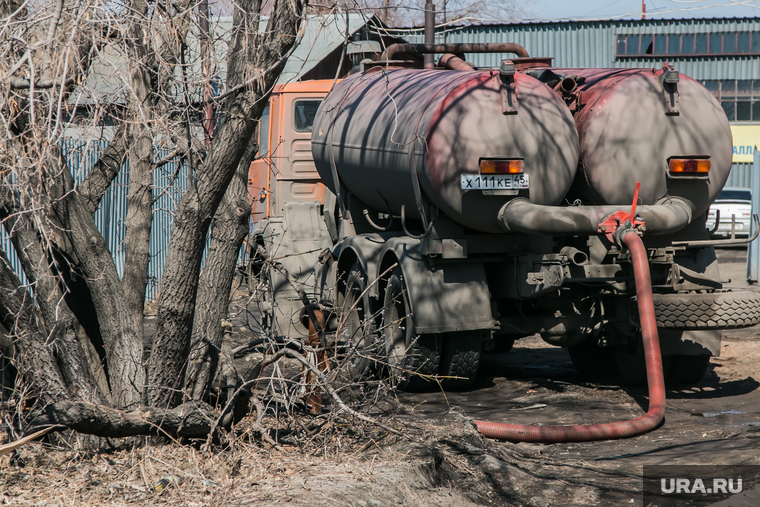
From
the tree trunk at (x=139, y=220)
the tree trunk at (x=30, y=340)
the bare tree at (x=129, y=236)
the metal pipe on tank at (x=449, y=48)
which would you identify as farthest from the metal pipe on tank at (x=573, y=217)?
the tree trunk at (x=30, y=340)

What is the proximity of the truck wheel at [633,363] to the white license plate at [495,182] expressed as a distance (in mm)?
1907

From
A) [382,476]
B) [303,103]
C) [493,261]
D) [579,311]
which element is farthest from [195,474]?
[303,103]

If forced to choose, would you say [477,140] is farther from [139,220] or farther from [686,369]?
[686,369]

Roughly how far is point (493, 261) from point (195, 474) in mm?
3210

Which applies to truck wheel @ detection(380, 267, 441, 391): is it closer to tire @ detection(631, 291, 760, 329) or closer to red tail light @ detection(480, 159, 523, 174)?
red tail light @ detection(480, 159, 523, 174)

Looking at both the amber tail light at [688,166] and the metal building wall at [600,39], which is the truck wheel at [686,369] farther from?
the metal building wall at [600,39]

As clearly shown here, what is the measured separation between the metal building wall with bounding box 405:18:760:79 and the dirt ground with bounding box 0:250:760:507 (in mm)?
23511

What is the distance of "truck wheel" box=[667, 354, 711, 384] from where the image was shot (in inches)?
266

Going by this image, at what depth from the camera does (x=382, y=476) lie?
4074 millimetres

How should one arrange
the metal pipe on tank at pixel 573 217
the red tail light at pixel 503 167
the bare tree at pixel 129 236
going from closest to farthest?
the bare tree at pixel 129 236, the metal pipe on tank at pixel 573 217, the red tail light at pixel 503 167

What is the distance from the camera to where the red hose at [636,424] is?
5.24m

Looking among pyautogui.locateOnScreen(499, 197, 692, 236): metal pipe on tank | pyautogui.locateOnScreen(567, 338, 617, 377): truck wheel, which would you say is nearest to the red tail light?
pyautogui.locateOnScreen(499, 197, 692, 236): metal pipe on tank

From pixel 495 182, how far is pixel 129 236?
2.63 meters

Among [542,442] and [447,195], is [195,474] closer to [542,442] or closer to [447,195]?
[542,442]
